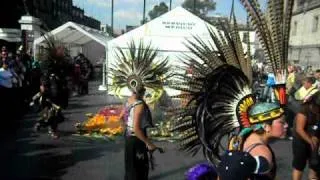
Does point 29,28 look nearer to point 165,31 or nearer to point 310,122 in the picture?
point 165,31

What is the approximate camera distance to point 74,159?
9891 millimetres

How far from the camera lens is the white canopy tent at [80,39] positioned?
24156 mm

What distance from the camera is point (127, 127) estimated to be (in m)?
6.23

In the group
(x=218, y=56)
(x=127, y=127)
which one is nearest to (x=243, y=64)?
(x=218, y=56)

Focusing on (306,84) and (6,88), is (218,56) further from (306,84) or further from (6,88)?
(6,88)

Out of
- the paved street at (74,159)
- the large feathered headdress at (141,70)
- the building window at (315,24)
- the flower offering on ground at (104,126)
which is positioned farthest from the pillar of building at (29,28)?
the building window at (315,24)

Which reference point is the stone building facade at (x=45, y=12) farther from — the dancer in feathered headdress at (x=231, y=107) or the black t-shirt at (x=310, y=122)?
the dancer in feathered headdress at (x=231, y=107)

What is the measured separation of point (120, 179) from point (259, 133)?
5244 millimetres

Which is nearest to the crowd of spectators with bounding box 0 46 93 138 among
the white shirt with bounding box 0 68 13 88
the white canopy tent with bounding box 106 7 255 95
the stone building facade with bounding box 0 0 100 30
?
the white shirt with bounding box 0 68 13 88

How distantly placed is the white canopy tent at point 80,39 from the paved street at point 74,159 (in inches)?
276

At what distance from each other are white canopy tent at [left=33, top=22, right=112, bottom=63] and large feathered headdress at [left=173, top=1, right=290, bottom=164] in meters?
14.0

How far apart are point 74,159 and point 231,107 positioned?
20.4ft

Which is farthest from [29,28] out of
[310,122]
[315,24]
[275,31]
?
[315,24]

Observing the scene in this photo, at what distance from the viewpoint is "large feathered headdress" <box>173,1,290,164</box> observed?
4172mm
